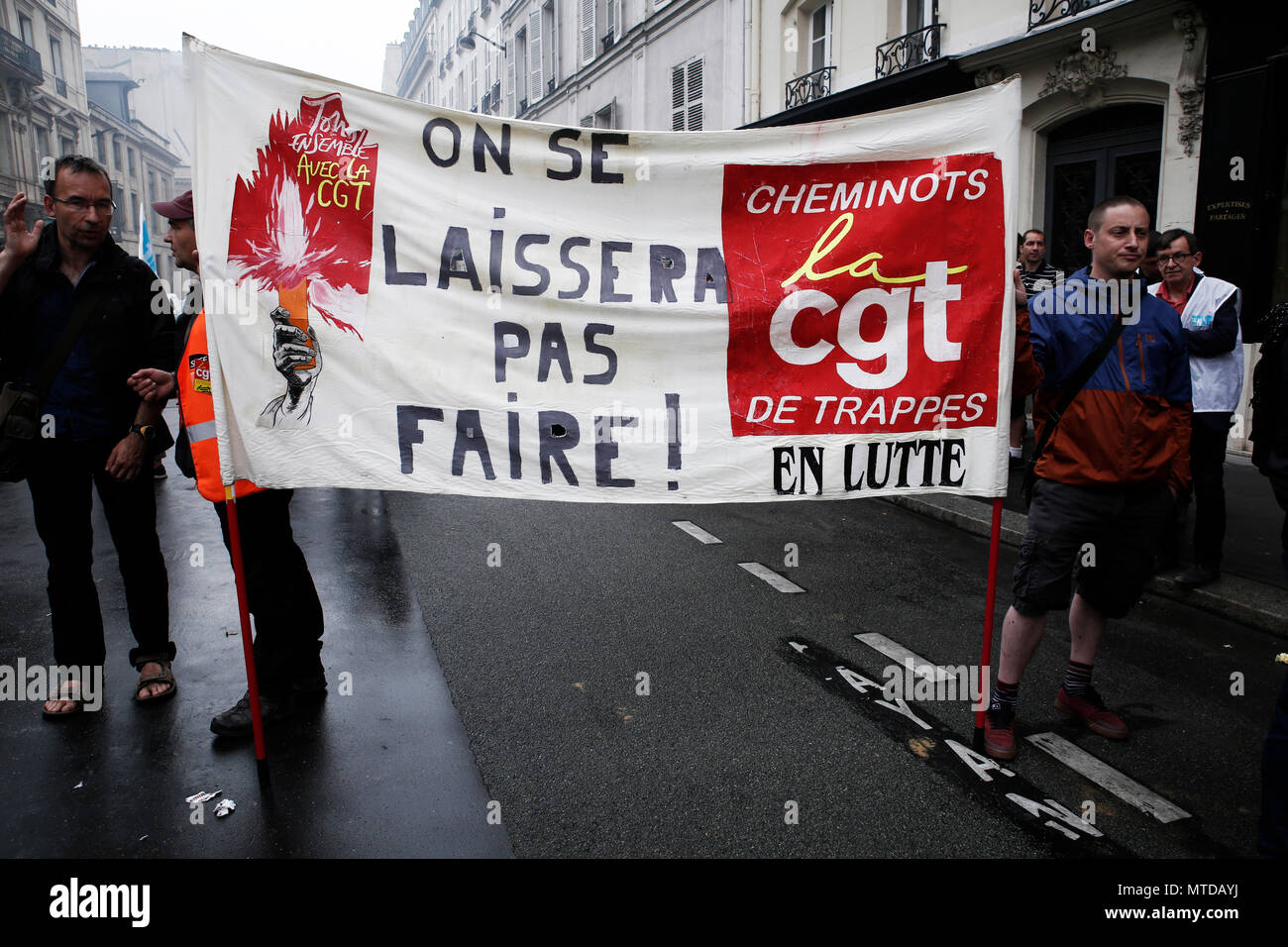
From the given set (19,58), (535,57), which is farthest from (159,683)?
(19,58)

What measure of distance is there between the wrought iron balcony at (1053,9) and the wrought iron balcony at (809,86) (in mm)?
4409

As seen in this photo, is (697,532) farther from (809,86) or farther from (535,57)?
(535,57)

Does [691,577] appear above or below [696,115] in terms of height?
below

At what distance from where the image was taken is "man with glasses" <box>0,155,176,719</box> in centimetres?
349

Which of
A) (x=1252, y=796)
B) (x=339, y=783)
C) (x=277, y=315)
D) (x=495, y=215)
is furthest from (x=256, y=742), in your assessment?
(x=1252, y=796)

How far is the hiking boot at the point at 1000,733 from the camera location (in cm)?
331

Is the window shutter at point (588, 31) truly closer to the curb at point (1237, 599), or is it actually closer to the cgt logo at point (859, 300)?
the curb at point (1237, 599)

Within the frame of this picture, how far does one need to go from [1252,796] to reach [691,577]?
3115mm

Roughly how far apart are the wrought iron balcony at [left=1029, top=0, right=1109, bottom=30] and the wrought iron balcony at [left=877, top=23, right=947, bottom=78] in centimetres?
172

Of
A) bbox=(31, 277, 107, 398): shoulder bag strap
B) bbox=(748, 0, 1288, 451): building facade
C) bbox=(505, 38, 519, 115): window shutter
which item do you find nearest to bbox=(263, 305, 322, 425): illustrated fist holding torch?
bbox=(31, 277, 107, 398): shoulder bag strap

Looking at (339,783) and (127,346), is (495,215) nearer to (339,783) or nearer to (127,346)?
(127,346)

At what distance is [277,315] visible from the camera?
295 cm

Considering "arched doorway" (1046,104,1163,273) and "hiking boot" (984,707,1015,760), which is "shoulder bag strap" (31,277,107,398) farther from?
"arched doorway" (1046,104,1163,273)
